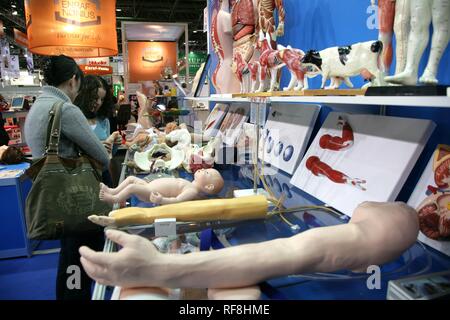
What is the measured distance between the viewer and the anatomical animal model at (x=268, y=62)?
1590 mm

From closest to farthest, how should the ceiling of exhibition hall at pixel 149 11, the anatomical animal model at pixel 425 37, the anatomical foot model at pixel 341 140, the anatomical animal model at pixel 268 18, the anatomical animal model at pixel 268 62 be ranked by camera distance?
the anatomical animal model at pixel 425 37
the anatomical foot model at pixel 341 140
the anatomical animal model at pixel 268 62
the anatomical animal model at pixel 268 18
the ceiling of exhibition hall at pixel 149 11

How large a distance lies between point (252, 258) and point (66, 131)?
118 centimetres

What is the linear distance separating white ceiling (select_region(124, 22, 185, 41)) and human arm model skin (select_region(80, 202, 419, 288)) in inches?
248

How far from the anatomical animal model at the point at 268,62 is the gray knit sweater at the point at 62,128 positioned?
0.94m

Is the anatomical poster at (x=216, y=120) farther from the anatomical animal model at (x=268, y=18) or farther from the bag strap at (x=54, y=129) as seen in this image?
the bag strap at (x=54, y=129)

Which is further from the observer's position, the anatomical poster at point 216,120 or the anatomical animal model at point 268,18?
the anatomical poster at point 216,120

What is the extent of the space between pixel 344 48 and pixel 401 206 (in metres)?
0.53

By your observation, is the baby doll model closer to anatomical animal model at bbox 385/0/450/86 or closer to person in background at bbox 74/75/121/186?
anatomical animal model at bbox 385/0/450/86

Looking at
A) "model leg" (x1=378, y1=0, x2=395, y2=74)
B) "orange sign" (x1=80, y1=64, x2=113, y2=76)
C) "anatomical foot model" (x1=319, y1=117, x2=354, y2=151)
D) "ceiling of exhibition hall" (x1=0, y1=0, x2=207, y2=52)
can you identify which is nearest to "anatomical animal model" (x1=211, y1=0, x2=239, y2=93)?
"anatomical foot model" (x1=319, y1=117, x2=354, y2=151)

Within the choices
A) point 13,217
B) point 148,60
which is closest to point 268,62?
point 13,217

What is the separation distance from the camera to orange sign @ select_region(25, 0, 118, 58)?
381cm

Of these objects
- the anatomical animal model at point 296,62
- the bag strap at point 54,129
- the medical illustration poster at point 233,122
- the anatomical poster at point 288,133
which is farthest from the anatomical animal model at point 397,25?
the bag strap at point 54,129
